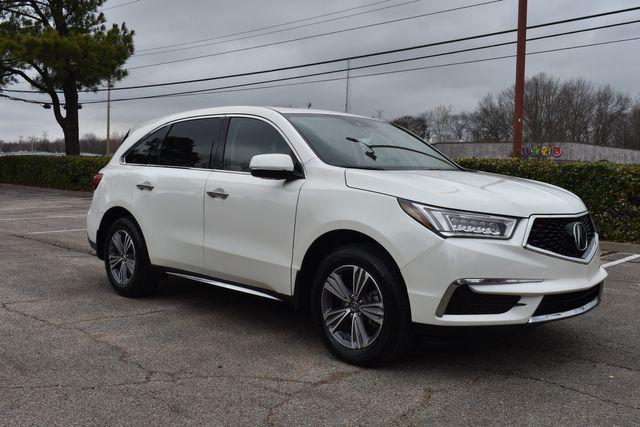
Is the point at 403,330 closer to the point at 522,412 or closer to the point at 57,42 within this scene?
the point at 522,412

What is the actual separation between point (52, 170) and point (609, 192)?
23.6 m

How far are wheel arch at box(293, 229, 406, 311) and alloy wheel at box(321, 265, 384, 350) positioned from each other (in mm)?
186

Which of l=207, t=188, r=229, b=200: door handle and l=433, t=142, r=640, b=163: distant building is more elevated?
l=433, t=142, r=640, b=163: distant building

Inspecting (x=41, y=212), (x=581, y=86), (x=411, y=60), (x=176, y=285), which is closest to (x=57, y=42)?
(x=41, y=212)

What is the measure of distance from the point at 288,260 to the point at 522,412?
1812 millimetres

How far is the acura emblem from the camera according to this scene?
3.86 m

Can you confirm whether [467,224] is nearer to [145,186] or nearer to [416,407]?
[416,407]

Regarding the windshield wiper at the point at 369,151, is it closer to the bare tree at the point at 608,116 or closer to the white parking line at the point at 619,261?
the white parking line at the point at 619,261

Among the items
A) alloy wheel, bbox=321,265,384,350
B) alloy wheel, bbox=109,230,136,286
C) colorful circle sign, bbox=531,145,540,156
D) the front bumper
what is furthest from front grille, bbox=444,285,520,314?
colorful circle sign, bbox=531,145,540,156

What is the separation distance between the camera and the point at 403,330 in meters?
3.74

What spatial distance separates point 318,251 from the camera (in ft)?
13.9

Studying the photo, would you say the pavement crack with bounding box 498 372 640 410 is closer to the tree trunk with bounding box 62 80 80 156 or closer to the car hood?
the car hood

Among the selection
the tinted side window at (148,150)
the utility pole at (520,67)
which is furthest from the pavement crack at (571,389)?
the utility pole at (520,67)

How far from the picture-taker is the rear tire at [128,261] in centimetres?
562
